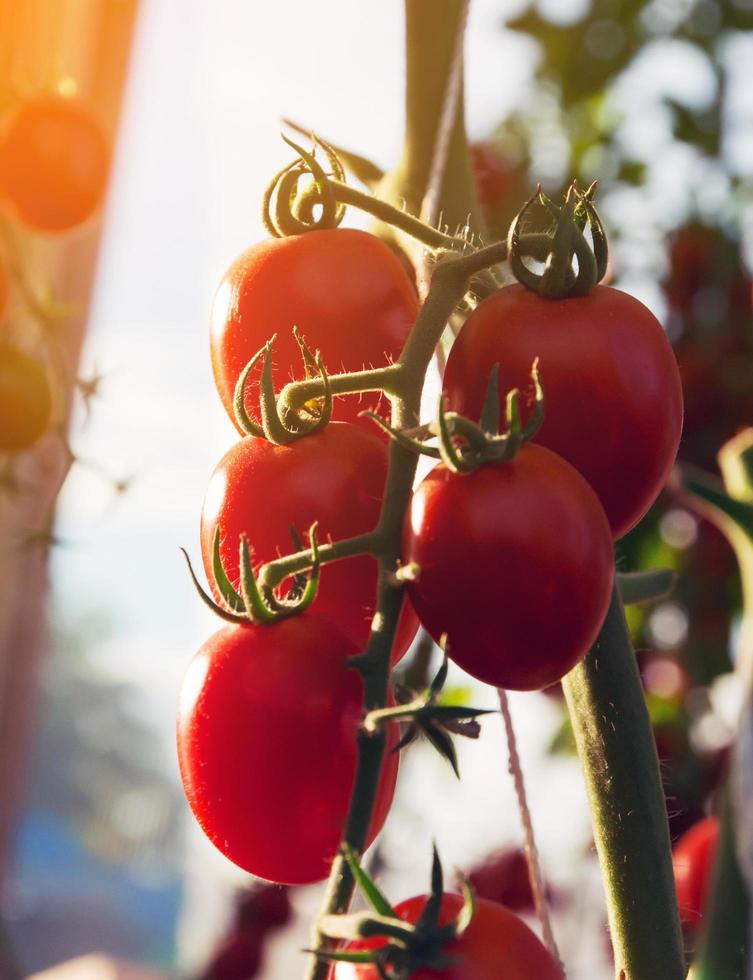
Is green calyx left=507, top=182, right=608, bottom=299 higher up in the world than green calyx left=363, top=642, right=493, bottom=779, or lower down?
higher up

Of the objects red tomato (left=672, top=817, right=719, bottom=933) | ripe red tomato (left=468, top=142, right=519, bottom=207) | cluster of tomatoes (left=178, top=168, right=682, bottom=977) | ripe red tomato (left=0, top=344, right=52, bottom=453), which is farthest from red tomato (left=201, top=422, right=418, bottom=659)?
ripe red tomato (left=468, top=142, right=519, bottom=207)

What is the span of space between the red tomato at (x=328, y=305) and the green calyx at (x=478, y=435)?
0.25 feet

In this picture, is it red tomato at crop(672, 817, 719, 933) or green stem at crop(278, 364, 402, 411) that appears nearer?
green stem at crop(278, 364, 402, 411)

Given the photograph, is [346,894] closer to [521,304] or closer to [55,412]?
[521,304]

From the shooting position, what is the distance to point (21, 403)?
0.78 metres

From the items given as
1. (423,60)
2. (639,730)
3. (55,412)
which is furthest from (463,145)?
(55,412)

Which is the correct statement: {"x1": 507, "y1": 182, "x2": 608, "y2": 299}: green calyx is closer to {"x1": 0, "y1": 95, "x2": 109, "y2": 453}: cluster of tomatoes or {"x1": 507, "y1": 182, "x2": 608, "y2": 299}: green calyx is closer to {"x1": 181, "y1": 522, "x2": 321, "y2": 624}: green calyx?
{"x1": 181, "y1": 522, "x2": 321, "y2": 624}: green calyx

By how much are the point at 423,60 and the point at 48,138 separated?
611mm

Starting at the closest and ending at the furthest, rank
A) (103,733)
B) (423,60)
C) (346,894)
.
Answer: (346,894) → (423,60) → (103,733)

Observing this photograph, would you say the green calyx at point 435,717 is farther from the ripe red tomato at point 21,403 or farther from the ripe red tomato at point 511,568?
the ripe red tomato at point 21,403

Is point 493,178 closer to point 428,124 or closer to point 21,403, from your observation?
point 21,403

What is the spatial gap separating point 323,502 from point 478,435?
56 mm

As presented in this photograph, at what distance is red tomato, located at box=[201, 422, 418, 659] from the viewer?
254 millimetres

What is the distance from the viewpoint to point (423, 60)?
0.33m
